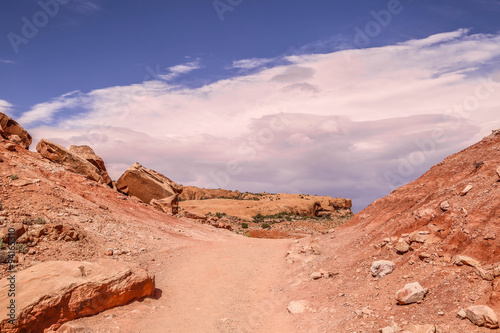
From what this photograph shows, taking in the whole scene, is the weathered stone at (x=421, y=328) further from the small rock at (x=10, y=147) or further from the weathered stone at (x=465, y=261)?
the small rock at (x=10, y=147)

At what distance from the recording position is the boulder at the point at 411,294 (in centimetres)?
813

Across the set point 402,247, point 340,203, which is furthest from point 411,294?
point 340,203

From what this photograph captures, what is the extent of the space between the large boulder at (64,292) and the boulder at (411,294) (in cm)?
721

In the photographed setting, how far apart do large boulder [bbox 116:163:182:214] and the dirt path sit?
40.3ft

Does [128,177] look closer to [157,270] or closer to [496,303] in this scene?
[157,270]

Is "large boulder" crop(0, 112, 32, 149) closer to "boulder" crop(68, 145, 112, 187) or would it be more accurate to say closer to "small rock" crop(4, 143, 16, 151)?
"small rock" crop(4, 143, 16, 151)

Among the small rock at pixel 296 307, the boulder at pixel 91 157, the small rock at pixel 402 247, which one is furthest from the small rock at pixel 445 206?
the boulder at pixel 91 157

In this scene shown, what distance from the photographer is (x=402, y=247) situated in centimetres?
1078

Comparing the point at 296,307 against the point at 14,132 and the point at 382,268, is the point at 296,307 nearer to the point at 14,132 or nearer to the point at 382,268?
the point at 382,268

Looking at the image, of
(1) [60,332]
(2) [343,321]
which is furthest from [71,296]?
(2) [343,321]

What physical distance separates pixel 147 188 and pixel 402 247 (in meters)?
23.6

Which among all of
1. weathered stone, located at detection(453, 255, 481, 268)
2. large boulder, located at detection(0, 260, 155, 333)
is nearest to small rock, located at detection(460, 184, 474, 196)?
weathered stone, located at detection(453, 255, 481, 268)

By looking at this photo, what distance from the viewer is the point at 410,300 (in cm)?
817

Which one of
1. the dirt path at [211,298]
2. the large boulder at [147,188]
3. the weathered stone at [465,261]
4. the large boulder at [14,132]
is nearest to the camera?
the weathered stone at [465,261]
